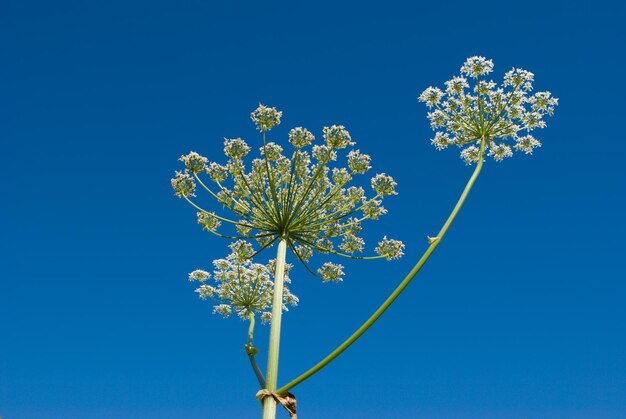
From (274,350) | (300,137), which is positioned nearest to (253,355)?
(274,350)

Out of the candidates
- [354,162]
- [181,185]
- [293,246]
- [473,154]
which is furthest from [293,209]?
[473,154]

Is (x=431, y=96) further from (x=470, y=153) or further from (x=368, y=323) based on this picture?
(x=368, y=323)

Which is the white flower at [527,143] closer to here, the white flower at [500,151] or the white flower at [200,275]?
the white flower at [500,151]

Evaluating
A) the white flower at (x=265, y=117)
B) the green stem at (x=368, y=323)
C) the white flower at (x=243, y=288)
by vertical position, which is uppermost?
the white flower at (x=265, y=117)

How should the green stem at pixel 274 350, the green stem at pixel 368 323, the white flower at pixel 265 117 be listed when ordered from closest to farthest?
the green stem at pixel 368 323, the green stem at pixel 274 350, the white flower at pixel 265 117

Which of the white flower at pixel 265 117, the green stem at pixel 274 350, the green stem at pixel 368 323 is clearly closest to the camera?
the green stem at pixel 368 323

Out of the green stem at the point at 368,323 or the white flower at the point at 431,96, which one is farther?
the white flower at the point at 431,96

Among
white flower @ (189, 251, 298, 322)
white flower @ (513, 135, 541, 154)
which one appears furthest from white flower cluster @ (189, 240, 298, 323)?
white flower @ (513, 135, 541, 154)

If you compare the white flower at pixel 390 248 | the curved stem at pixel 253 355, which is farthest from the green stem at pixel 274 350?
the white flower at pixel 390 248

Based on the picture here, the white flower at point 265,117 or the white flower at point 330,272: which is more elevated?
the white flower at point 265,117

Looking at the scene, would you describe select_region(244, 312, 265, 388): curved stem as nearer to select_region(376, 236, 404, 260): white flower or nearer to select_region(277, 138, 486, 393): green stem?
select_region(277, 138, 486, 393): green stem

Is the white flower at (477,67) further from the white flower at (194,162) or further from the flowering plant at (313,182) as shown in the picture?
the white flower at (194,162)
